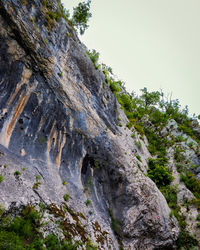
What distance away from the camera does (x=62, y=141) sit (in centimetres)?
1110

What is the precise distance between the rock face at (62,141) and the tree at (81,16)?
1413cm

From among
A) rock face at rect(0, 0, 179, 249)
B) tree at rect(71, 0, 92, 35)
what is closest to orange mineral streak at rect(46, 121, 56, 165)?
rock face at rect(0, 0, 179, 249)

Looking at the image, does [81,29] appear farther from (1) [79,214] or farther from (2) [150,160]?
(1) [79,214]

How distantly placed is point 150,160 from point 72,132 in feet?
37.7

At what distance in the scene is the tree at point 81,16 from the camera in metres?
26.2

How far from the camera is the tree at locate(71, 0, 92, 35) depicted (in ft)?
85.9

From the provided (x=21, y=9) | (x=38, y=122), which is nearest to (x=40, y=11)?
(x=21, y=9)

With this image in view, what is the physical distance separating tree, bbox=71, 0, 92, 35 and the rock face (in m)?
14.1

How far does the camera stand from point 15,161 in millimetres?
8156

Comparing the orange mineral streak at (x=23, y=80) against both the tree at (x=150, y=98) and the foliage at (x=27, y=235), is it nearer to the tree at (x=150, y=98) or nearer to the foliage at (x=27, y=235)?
the foliage at (x=27, y=235)

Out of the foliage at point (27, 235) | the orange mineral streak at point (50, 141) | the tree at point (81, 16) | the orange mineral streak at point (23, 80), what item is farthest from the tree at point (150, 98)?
the foliage at point (27, 235)

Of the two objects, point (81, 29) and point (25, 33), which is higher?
point (81, 29)

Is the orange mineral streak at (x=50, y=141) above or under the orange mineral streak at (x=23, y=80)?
under

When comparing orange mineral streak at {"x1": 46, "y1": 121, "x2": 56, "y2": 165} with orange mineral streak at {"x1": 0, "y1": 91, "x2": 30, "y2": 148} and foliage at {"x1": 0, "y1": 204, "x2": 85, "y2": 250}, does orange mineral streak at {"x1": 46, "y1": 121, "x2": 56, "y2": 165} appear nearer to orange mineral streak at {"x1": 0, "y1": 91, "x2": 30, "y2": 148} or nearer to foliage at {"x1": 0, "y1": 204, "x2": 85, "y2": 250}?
orange mineral streak at {"x1": 0, "y1": 91, "x2": 30, "y2": 148}
